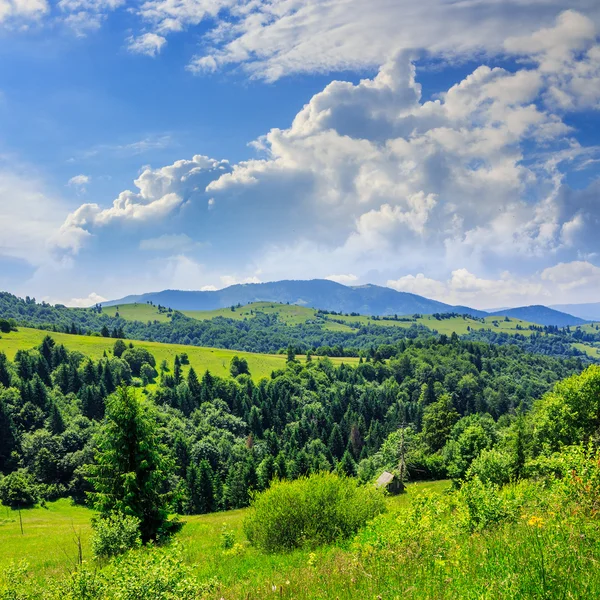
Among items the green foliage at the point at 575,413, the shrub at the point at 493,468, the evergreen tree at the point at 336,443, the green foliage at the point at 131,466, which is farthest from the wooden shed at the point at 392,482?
the evergreen tree at the point at 336,443

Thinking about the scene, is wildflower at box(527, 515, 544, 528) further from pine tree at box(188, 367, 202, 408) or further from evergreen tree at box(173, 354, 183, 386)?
evergreen tree at box(173, 354, 183, 386)

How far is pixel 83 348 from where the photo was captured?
196375 mm

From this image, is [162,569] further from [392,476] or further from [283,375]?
[283,375]

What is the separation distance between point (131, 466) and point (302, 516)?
15321 millimetres

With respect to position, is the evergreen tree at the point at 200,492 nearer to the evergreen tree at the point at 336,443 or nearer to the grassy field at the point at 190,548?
the grassy field at the point at 190,548

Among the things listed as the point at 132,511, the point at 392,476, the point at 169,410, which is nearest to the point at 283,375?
the point at 169,410

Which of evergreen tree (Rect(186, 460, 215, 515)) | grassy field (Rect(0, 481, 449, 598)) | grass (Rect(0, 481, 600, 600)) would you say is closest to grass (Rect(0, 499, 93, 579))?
grassy field (Rect(0, 481, 449, 598))

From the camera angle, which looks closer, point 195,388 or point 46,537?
point 46,537

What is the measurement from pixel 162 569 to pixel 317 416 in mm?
155755

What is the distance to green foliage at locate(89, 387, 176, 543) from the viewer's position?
102ft

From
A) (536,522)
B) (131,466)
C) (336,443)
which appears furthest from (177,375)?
(536,522)

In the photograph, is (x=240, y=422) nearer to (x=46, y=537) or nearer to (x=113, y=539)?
(x=46, y=537)

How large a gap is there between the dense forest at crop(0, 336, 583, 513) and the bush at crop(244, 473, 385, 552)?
43.9 ft

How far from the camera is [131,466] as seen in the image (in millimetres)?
31531
